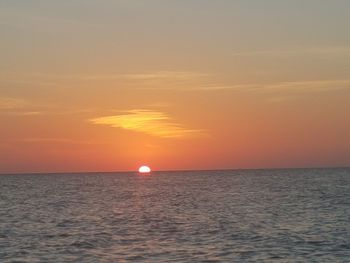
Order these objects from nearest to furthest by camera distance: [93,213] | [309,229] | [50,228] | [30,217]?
[309,229] < [50,228] < [30,217] < [93,213]

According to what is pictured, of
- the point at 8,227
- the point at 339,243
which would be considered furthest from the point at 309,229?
the point at 8,227

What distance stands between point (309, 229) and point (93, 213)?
94.2ft

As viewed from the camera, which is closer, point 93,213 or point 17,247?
point 17,247

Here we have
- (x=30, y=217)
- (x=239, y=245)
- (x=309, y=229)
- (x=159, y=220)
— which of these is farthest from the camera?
(x=30, y=217)

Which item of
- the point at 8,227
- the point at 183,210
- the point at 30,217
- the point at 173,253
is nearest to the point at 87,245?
the point at 173,253

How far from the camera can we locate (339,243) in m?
41.0

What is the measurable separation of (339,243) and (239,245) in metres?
6.74

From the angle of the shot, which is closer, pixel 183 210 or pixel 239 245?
Answer: pixel 239 245

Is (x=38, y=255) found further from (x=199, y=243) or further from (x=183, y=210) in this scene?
(x=183, y=210)

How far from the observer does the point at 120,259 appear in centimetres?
3591

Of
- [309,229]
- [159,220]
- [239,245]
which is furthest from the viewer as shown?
[159,220]

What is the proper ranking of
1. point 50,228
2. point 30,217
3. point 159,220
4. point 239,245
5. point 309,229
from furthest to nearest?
point 30,217, point 159,220, point 50,228, point 309,229, point 239,245

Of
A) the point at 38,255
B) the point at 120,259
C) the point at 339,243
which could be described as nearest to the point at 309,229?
the point at 339,243

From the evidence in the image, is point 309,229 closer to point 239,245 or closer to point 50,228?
point 239,245
